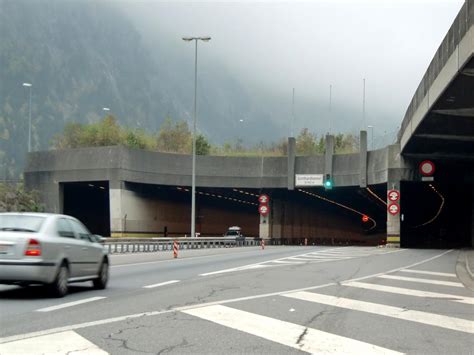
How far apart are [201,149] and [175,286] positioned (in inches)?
2157

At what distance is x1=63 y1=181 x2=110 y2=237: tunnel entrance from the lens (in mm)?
58562

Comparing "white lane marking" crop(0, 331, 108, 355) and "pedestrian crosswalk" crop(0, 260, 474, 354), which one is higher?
"white lane marking" crop(0, 331, 108, 355)

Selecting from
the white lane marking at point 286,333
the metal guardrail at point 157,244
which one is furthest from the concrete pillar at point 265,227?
the white lane marking at point 286,333

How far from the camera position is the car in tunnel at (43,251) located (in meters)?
11.9

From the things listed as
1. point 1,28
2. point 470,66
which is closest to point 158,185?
point 470,66

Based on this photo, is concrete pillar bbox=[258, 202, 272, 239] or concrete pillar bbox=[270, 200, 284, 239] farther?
concrete pillar bbox=[270, 200, 284, 239]

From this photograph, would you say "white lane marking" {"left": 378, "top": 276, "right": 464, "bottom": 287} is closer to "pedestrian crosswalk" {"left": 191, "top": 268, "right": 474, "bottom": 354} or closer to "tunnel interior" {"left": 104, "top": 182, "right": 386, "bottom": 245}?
"pedestrian crosswalk" {"left": 191, "top": 268, "right": 474, "bottom": 354}

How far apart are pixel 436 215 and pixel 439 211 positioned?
1.83m

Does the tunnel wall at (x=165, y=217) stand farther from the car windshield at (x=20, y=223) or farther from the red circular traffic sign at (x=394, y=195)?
the car windshield at (x=20, y=223)

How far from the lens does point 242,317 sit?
420 inches

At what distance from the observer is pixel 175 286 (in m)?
15.6

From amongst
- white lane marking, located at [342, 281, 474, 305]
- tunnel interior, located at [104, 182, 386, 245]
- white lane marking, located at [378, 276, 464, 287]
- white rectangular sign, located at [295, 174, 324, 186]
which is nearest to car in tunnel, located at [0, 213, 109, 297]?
white lane marking, located at [342, 281, 474, 305]

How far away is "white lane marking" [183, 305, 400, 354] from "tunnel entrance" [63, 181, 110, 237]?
154 ft

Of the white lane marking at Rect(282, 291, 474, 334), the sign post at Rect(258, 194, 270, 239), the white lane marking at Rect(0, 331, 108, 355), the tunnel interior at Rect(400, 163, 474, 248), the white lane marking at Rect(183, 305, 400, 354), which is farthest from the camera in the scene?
the sign post at Rect(258, 194, 270, 239)
